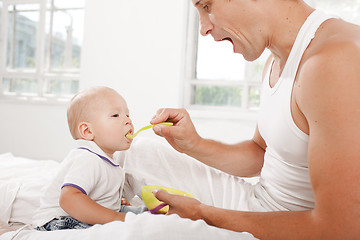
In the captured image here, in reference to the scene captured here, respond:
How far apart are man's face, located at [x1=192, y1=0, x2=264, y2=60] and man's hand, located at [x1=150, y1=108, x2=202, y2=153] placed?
1.05 feet

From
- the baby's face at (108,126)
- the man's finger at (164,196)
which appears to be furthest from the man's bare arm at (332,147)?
the baby's face at (108,126)

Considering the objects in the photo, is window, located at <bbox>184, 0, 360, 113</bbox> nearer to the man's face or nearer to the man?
the man

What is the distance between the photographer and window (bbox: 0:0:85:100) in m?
4.54

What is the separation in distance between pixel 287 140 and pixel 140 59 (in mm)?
2903

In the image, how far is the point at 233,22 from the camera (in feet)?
3.62

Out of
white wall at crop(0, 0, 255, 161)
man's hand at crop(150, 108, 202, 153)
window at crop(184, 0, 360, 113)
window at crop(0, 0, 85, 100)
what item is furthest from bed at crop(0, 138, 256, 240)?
window at crop(0, 0, 85, 100)

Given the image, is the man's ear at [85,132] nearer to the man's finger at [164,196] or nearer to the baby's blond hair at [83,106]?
the baby's blond hair at [83,106]

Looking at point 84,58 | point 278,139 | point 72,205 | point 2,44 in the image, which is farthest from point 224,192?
point 2,44

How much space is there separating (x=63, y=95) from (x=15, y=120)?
60cm

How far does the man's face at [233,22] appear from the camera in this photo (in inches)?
42.5

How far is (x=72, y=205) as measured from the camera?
1.17 m

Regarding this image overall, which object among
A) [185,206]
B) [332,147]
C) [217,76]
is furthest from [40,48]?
[332,147]

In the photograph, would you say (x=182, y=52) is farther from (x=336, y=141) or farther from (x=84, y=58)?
(x=336, y=141)

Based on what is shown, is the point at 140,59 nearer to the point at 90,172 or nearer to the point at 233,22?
the point at 90,172
